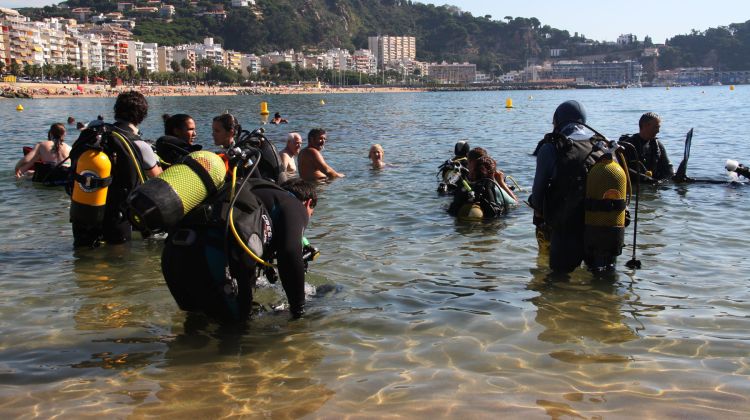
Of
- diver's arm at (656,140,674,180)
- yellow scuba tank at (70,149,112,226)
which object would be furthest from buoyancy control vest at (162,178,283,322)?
diver's arm at (656,140,674,180)

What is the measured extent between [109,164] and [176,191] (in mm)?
2993

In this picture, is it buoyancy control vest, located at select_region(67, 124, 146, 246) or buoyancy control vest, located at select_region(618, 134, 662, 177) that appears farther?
buoyancy control vest, located at select_region(618, 134, 662, 177)

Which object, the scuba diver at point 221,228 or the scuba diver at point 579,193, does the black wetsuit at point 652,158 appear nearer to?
the scuba diver at point 579,193

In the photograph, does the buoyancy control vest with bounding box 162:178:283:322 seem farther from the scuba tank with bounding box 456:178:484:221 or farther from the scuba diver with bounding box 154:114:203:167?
the scuba tank with bounding box 456:178:484:221

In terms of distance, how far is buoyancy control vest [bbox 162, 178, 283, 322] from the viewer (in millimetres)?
4469

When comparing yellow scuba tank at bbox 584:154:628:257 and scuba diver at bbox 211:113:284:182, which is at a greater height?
scuba diver at bbox 211:113:284:182

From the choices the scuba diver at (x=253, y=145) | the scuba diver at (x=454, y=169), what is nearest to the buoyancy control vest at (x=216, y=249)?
the scuba diver at (x=253, y=145)

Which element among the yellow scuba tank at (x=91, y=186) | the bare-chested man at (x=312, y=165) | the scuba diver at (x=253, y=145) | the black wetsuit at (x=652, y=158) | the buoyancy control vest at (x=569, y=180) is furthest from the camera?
the bare-chested man at (x=312, y=165)

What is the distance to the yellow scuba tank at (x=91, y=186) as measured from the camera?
266 inches

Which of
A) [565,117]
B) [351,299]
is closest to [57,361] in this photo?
[351,299]

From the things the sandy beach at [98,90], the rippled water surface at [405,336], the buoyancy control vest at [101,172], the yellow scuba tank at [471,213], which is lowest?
the rippled water surface at [405,336]

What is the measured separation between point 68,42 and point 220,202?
197358 mm

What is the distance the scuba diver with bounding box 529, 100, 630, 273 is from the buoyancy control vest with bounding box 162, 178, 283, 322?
8.37 feet

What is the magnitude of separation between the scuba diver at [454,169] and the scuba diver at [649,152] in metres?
2.60
